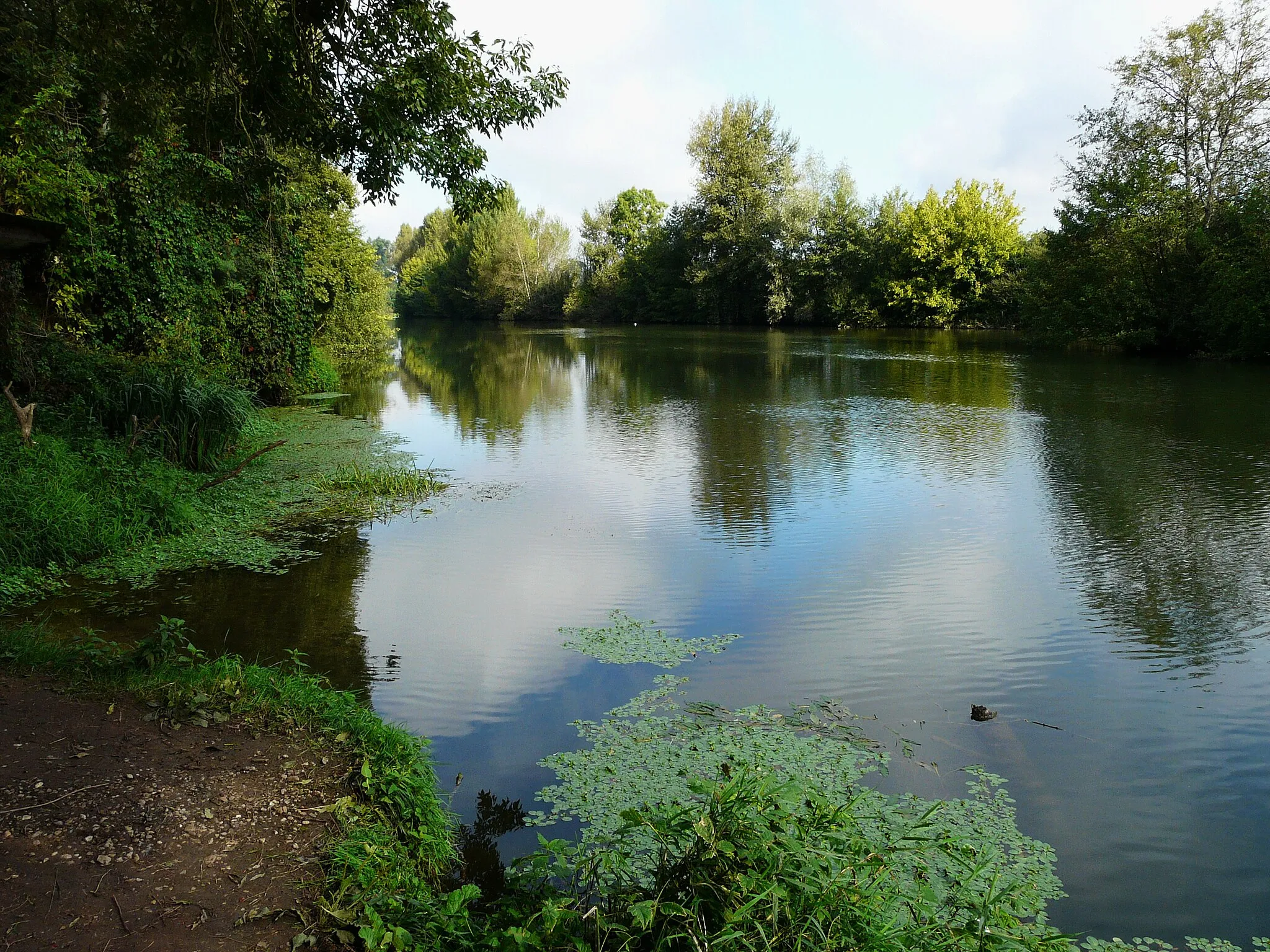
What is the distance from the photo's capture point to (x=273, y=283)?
13297 mm

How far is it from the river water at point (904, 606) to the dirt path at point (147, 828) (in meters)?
0.88

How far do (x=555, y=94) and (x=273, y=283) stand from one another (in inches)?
276

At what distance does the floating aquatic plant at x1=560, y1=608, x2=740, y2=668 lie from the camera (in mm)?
5473

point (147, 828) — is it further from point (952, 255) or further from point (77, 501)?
point (952, 255)

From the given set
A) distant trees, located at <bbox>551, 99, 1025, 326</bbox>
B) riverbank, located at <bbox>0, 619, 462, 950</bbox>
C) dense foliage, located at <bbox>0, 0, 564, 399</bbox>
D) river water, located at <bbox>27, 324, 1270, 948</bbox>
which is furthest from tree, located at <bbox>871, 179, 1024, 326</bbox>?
riverbank, located at <bbox>0, 619, 462, 950</bbox>

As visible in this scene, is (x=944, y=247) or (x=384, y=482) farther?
(x=944, y=247)

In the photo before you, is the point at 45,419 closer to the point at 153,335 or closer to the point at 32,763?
the point at 153,335

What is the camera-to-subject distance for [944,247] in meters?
43.8

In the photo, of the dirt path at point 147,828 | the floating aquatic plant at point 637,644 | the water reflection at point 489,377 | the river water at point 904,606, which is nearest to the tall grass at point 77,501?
the river water at point 904,606

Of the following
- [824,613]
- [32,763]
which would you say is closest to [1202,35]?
[824,613]

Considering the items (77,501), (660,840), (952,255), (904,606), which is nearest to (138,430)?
(77,501)

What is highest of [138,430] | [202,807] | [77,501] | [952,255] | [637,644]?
[952,255]

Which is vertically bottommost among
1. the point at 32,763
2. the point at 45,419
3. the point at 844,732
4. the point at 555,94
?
the point at 844,732

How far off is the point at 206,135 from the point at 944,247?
4209 cm
